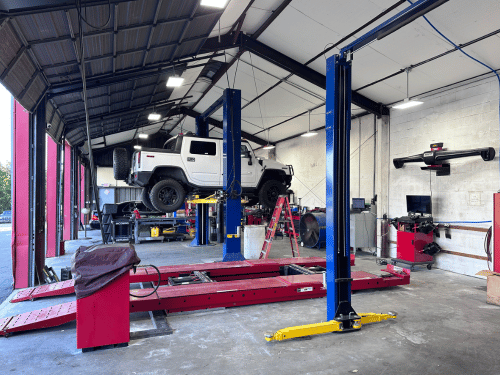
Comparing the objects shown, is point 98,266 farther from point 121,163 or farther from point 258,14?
point 258,14

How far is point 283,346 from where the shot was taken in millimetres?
3598

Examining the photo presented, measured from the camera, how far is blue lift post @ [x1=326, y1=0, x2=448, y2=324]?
393cm

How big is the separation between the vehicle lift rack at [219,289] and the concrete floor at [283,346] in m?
0.14

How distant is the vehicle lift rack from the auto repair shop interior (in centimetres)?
3

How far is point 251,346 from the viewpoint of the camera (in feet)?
11.9

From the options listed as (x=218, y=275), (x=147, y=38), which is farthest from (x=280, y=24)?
(x=218, y=275)

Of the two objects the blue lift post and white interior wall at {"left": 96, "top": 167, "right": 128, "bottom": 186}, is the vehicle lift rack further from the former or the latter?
white interior wall at {"left": 96, "top": 167, "right": 128, "bottom": 186}

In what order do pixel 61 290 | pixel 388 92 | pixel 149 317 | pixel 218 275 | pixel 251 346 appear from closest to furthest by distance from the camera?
pixel 251 346 < pixel 149 317 < pixel 61 290 < pixel 218 275 < pixel 388 92

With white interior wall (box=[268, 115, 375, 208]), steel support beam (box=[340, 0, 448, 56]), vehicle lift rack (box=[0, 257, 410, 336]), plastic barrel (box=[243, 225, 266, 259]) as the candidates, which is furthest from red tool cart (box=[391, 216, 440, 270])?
steel support beam (box=[340, 0, 448, 56])

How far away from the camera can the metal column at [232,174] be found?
8.11m

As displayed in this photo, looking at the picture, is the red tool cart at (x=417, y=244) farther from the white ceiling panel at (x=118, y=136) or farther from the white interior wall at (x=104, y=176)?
the white interior wall at (x=104, y=176)

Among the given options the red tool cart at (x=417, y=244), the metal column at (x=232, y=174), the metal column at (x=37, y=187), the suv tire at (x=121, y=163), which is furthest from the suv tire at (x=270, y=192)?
the metal column at (x=37, y=187)

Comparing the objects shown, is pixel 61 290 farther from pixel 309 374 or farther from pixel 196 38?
pixel 196 38

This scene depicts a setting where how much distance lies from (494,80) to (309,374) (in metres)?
7.25
